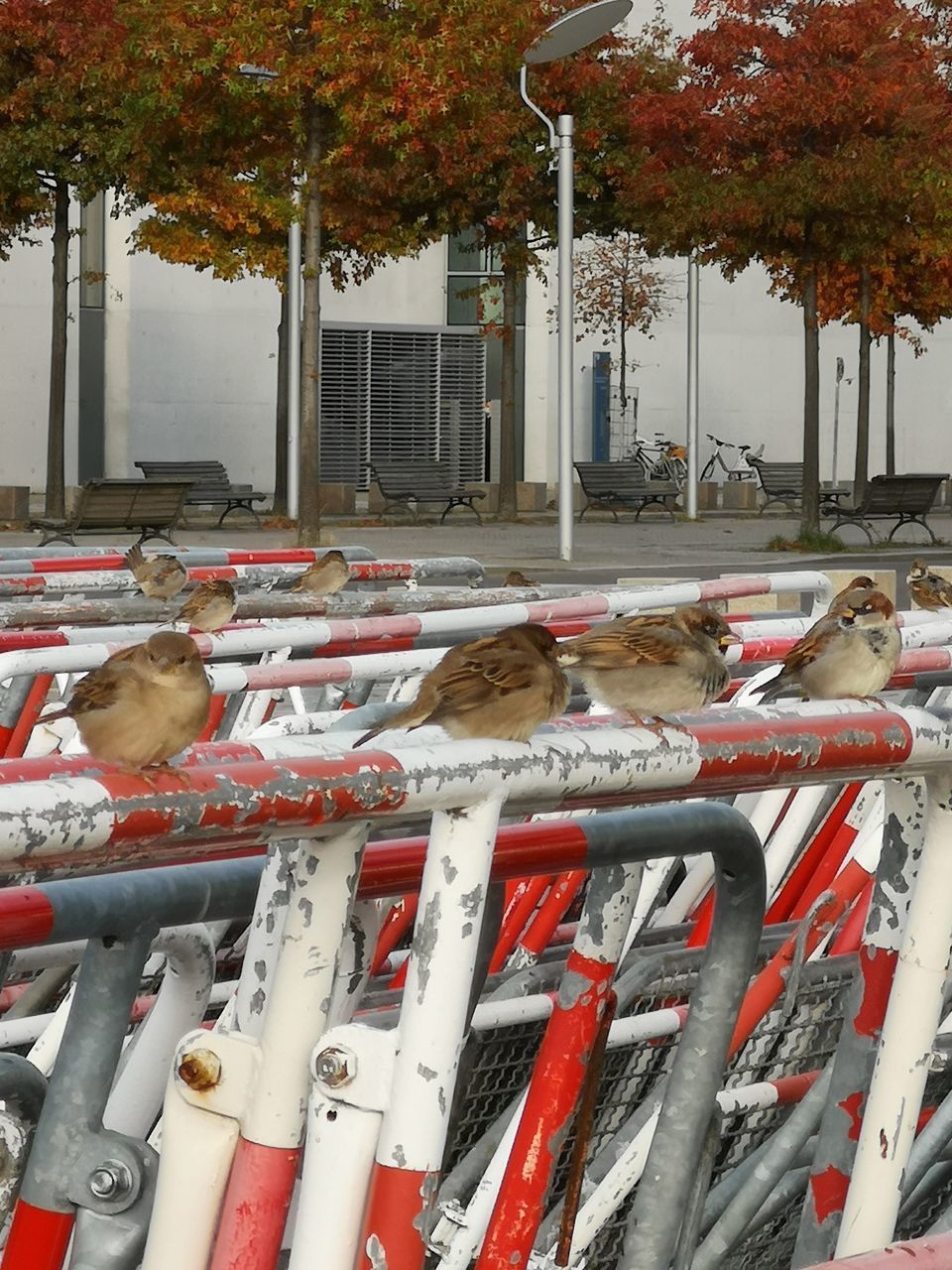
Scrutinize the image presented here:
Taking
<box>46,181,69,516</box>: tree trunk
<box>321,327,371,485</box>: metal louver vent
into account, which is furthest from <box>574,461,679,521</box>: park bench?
<box>46,181,69,516</box>: tree trunk

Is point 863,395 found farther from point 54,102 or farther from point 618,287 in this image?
point 618,287

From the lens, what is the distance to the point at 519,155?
28.8m

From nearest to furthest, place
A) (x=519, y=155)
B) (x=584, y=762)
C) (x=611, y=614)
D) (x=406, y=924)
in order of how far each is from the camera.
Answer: (x=584, y=762), (x=406, y=924), (x=611, y=614), (x=519, y=155)

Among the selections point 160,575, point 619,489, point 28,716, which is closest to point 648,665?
point 28,716

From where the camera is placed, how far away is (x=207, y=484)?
110 ft

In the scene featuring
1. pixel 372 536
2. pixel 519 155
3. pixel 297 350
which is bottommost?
pixel 372 536

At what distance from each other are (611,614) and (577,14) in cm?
1745

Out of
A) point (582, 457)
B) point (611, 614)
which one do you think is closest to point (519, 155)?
point (582, 457)

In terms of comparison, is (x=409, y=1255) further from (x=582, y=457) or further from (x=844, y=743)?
(x=582, y=457)

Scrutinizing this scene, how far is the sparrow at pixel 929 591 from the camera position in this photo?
11.2 m

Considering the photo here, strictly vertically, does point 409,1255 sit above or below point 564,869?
below

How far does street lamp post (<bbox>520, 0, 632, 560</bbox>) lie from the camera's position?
73.0 ft

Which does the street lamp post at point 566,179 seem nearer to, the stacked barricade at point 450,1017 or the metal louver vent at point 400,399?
the metal louver vent at point 400,399

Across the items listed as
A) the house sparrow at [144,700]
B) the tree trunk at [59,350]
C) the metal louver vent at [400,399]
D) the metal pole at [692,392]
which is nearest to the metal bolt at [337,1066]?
the house sparrow at [144,700]
